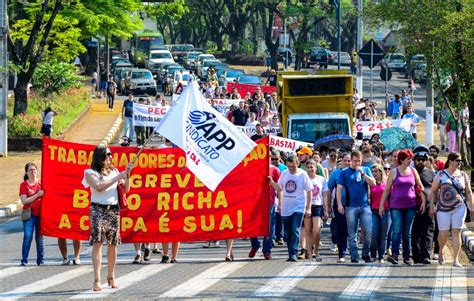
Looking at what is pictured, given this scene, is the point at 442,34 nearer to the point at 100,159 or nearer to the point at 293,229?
the point at 293,229

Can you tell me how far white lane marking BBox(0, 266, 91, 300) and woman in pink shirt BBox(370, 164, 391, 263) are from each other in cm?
395

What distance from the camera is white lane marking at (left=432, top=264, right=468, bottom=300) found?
1445cm

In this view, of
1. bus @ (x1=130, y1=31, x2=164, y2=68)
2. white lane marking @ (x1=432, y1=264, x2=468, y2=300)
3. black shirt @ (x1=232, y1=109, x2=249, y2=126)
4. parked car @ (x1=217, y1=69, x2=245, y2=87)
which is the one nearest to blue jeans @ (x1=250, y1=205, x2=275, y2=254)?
white lane marking @ (x1=432, y1=264, x2=468, y2=300)

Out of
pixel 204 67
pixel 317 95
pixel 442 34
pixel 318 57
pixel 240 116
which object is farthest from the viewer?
pixel 318 57

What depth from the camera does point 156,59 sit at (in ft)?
274

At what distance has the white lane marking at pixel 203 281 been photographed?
14508 millimetres

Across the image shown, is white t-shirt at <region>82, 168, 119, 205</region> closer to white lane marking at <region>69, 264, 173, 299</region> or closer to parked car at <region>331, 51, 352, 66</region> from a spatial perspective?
white lane marking at <region>69, 264, 173, 299</region>

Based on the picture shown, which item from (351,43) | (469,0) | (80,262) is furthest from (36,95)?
(351,43)

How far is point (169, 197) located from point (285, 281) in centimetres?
319

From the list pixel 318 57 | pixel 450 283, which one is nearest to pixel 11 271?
pixel 450 283

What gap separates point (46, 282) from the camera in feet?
51.8

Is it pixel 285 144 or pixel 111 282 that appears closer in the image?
pixel 111 282

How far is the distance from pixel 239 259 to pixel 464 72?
983cm

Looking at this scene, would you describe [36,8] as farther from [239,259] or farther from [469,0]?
[239,259]
